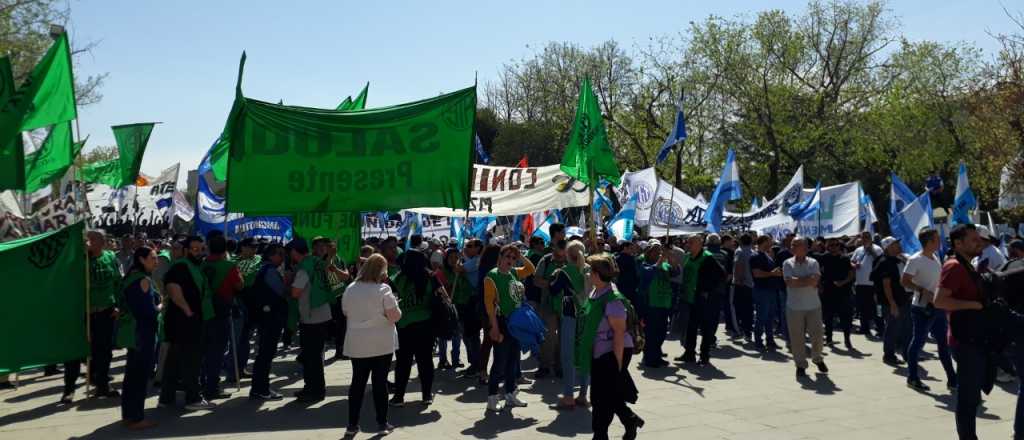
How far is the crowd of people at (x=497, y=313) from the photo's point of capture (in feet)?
23.0

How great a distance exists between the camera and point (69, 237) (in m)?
8.12

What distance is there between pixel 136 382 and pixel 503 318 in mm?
3638

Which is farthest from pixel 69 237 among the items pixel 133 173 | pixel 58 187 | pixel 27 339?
pixel 58 187

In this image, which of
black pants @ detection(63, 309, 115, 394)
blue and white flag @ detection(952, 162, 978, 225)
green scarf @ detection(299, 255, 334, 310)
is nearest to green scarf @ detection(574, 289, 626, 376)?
green scarf @ detection(299, 255, 334, 310)

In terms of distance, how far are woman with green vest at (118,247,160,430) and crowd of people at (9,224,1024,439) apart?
0.06ft

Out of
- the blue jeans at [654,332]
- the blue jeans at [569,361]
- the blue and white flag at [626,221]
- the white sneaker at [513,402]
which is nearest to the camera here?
the blue jeans at [569,361]

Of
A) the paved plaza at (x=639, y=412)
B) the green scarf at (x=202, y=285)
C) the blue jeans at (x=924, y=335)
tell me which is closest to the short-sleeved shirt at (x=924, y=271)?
the blue jeans at (x=924, y=335)

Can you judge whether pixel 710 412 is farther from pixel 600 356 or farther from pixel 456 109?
pixel 456 109

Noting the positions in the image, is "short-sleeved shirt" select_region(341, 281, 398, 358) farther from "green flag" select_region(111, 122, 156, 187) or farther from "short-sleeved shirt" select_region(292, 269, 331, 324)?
"green flag" select_region(111, 122, 156, 187)

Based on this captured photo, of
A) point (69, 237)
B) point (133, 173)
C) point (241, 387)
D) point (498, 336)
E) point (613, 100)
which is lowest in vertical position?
point (241, 387)

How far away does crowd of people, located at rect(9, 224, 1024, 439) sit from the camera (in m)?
7.01

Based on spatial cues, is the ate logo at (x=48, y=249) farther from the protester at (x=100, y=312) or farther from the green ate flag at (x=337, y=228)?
the green ate flag at (x=337, y=228)

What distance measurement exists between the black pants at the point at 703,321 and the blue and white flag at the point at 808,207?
857cm

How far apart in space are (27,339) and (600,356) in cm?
500
